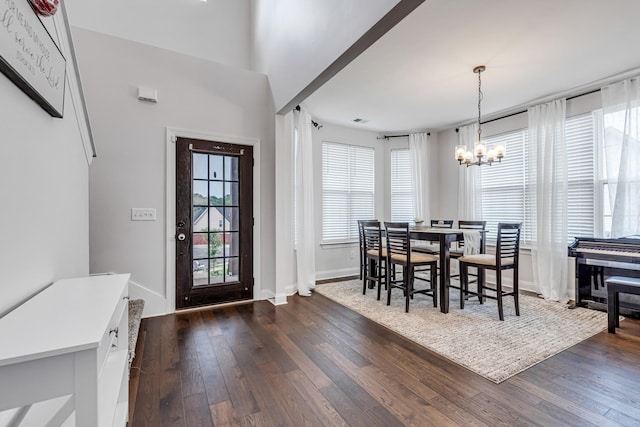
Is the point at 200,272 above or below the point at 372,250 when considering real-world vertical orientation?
below

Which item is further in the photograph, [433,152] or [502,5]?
[433,152]

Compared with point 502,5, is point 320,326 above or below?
below

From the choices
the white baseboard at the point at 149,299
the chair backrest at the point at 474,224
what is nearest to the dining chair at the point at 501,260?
the chair backrest at the point at 474,224

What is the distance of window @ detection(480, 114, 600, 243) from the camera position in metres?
3.67

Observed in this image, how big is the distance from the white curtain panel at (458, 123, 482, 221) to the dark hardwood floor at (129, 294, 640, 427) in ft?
7.84

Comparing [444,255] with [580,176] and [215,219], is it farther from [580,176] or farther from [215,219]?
[215,219]

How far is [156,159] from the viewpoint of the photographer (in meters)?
3.21

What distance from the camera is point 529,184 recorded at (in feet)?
13.5

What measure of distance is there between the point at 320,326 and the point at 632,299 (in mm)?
3365

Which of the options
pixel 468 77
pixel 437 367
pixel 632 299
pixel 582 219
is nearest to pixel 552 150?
pixel 582 219

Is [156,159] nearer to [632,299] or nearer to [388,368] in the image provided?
[388,368]

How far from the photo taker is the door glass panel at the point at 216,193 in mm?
3471

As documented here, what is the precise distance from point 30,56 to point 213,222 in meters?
2.50

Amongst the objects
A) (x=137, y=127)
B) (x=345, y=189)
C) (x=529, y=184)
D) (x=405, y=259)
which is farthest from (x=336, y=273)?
(x=137, y=127)
